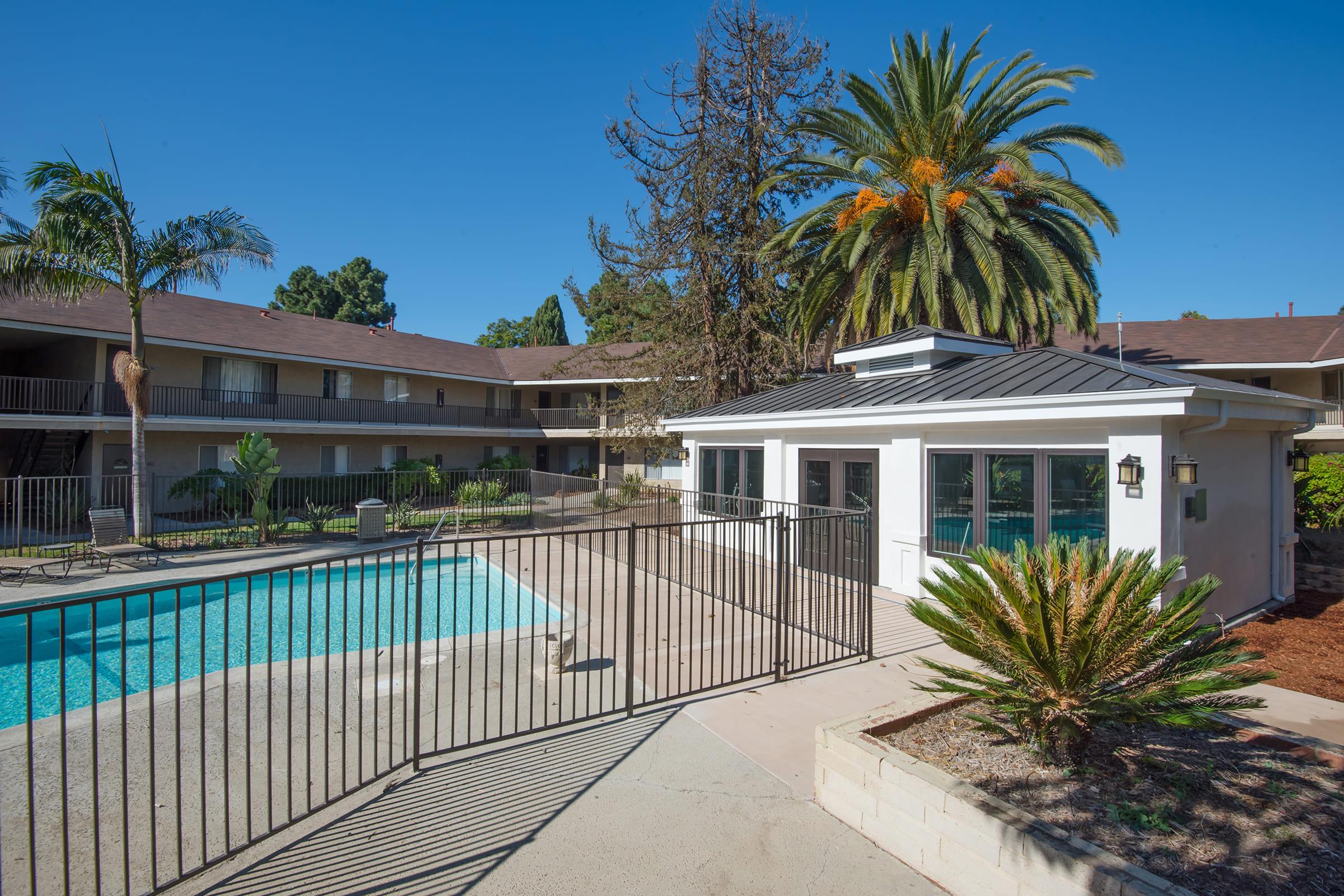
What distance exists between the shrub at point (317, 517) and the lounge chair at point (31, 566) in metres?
5.13

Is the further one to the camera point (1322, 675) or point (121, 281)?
point (121, 281)

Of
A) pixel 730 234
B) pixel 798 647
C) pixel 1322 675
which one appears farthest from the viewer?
pixel 730 234

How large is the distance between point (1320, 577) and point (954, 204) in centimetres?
1041

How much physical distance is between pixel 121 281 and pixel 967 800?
19742 millimetres

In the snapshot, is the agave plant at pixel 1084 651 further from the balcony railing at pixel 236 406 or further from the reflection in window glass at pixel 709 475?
the balcony railing at pixel 236 406

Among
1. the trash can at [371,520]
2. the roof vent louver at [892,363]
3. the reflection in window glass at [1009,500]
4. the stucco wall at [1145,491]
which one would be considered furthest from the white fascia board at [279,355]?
the reflection in window glass at [1009,500]

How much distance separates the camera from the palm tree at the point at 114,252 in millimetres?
13891

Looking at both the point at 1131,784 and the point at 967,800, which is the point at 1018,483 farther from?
the point at 967,800

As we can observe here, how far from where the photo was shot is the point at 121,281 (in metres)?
15.2

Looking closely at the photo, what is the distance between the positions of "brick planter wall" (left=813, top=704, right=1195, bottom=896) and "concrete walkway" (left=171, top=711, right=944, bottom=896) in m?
0.15

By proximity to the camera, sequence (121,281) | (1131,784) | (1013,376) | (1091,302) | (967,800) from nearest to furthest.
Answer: (967,800), (1131,784), (1013,376), (121,281), (1091,302)

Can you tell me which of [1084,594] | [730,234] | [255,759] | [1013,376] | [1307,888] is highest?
[730,234]

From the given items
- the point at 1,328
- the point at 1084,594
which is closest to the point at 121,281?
the point at 1,328

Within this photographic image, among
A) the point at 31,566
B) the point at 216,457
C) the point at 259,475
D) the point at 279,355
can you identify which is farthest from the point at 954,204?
the point at 216,457
